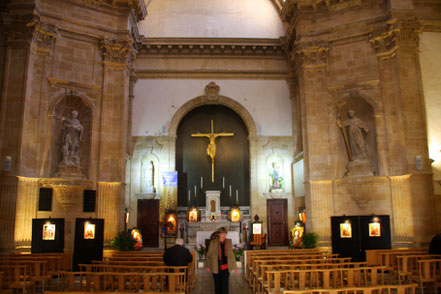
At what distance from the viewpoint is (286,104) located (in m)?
22.1

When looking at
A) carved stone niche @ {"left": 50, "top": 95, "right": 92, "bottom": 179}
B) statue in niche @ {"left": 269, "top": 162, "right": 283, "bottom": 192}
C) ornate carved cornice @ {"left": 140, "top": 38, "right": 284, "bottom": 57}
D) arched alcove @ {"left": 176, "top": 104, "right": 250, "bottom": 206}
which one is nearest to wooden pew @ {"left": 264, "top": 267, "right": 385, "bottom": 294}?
carved stone niche @ {"left": 50, "top": 95, "right": 92, "bottom": 179}

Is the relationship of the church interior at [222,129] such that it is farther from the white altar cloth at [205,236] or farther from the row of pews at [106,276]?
the row of pews at [106,276]

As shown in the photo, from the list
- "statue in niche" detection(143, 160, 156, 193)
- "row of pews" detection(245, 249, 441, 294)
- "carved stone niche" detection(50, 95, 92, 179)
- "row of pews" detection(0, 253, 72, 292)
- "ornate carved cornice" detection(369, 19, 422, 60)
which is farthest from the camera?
"statue in niche" detection(143, 160, 156, 193)

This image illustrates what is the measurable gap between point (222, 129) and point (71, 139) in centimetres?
894

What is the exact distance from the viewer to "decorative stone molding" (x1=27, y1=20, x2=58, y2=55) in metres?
15.6

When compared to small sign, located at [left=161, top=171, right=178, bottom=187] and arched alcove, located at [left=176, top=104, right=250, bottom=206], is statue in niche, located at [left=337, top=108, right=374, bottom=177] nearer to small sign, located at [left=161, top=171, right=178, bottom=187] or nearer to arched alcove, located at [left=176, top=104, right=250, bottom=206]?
arched alcove, located at [left=176, top=104, right=250, bottom=206]

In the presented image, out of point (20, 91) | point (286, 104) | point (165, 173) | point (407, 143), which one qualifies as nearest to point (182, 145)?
point (165, 173)

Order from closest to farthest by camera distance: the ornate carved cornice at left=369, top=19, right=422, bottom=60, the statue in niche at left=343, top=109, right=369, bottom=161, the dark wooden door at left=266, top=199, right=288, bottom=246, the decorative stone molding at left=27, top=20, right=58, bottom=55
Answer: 1. the decorative stone molding at left=27, top=20, right=58, bottom=55
2. the ornate carved cornice at left=369, top=19, right=422, bottom=60
3. the statue in niche at left=343, top=109, right=369, bottom=161
4. the dark wooden door at left=266, top=199, right=288, bottom=246

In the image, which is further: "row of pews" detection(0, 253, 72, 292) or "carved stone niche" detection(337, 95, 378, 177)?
"carved stone niche" detection(337, 95, 378, 177)

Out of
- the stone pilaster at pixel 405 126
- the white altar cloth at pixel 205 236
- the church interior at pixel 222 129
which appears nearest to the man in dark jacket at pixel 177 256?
the church interior at pixel 222 129

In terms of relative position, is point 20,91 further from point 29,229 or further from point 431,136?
point 431,136

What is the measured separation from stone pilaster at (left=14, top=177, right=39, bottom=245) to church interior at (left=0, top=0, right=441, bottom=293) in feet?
0.18

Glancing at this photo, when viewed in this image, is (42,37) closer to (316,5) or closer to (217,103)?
(217,103)

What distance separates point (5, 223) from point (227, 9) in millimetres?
16029
